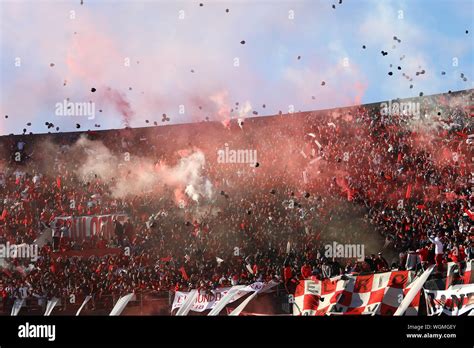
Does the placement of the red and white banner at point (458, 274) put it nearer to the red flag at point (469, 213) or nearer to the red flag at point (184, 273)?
the red flag at point (469, 213)

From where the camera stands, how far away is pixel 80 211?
8.80 metres

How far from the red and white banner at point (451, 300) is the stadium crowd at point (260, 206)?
388 millimetres

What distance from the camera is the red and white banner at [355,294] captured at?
8.35m

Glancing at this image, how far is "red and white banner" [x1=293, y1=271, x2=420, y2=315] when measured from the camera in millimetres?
8352

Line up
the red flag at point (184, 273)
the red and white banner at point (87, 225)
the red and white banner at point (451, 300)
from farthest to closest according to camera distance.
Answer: the red and white banner at point (87, 225) → the red flag at point (184, 273) → the red and white banner at point (451, 300)

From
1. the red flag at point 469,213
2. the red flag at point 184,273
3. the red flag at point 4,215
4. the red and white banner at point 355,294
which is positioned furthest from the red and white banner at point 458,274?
the red flag at point 4,215

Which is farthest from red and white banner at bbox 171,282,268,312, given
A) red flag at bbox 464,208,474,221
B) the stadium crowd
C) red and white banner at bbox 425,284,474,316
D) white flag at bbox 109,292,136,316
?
red flag at bbox 464,208,474,221

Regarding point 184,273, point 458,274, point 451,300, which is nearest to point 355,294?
point 451,300

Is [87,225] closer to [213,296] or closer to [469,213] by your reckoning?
[213,296]

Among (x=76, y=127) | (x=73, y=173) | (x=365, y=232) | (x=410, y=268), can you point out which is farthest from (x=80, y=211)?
(x=410, y=268)

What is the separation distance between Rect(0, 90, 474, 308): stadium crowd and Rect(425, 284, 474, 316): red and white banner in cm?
39

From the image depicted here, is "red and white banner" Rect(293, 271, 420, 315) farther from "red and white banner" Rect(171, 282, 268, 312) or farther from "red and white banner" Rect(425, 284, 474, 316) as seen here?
"red and white banner" Rect(171, 282, 268, 312)

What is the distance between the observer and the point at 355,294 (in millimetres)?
8422

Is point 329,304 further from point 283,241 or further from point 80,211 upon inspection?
point 80,211
